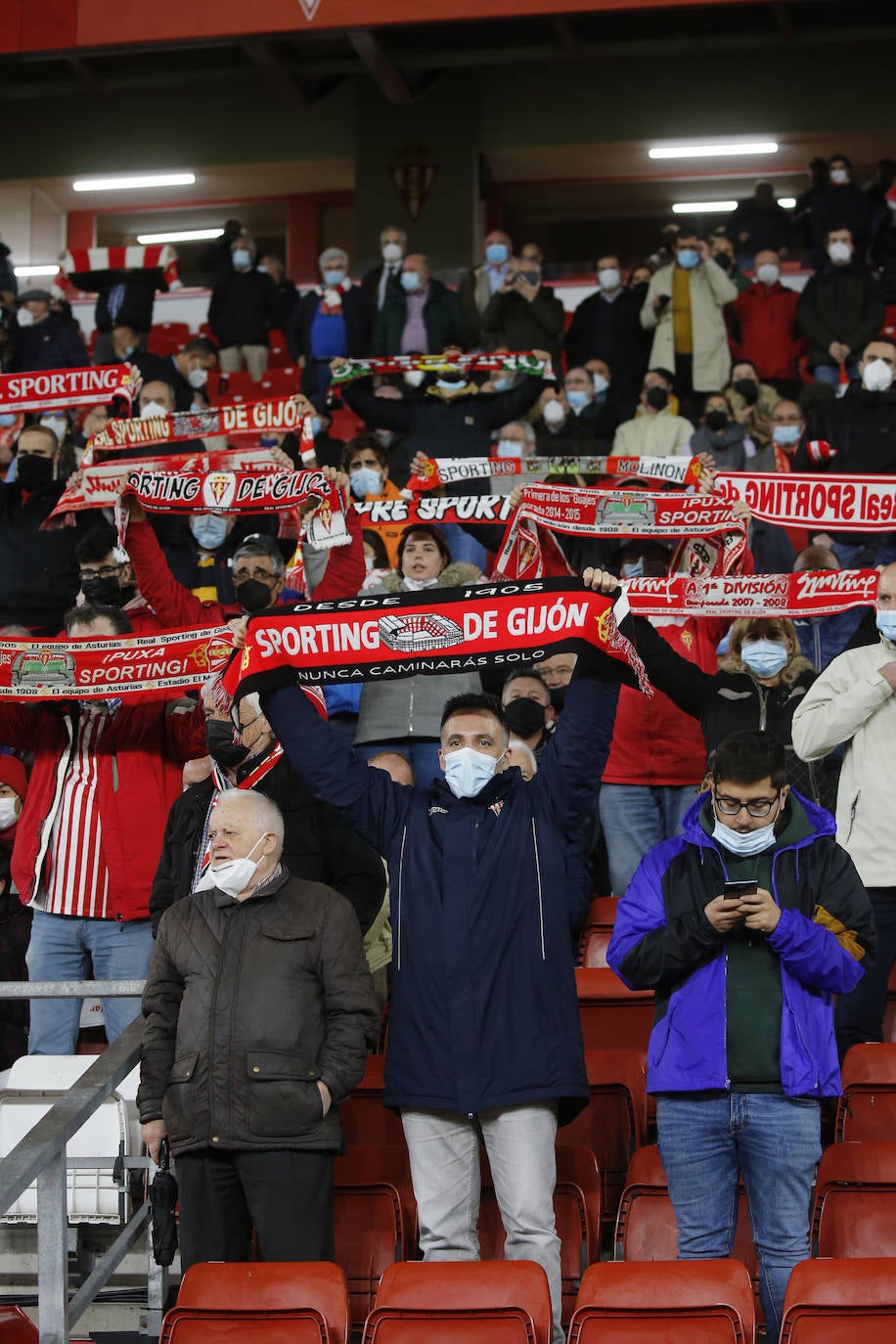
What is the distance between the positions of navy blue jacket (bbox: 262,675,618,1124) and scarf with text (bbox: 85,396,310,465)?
11.6 feet

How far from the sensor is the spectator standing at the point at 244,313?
15.4 meters

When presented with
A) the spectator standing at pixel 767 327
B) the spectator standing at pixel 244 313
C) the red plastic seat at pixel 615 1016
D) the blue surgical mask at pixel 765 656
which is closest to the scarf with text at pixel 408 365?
the spectator standing at pixel 767 327

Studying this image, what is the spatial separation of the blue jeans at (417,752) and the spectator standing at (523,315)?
6713 mm

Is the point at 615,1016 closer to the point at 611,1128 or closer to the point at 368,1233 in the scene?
the point at 611,1128

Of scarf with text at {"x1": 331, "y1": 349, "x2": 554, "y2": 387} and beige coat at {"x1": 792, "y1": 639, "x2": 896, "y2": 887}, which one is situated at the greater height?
scarf with text at {"x1": 331, "y1": 349, "x2": 554, "y2": 387}

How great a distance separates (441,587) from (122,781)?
1.26 metres

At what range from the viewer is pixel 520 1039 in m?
4.51

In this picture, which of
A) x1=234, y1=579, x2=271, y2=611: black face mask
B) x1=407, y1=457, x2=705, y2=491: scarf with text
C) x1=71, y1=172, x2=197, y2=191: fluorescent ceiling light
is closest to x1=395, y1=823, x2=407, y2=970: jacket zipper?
x1=234, y1=579, x2=271, y2=611: black face mask

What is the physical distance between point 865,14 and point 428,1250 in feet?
51.3

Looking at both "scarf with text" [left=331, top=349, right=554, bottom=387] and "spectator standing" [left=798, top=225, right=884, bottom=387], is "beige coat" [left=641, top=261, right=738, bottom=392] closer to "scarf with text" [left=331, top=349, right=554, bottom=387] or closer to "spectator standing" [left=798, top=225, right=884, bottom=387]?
"spectator standing" [left=798, top=225, right=884, bottom=387]

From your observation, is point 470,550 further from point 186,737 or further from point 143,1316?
point 143,1316

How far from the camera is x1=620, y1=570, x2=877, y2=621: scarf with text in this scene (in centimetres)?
666

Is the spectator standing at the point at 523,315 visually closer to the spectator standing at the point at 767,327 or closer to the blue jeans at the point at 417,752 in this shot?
the spectator standing at the point at 767,327

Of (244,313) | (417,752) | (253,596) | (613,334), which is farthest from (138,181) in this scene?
(253,596)
